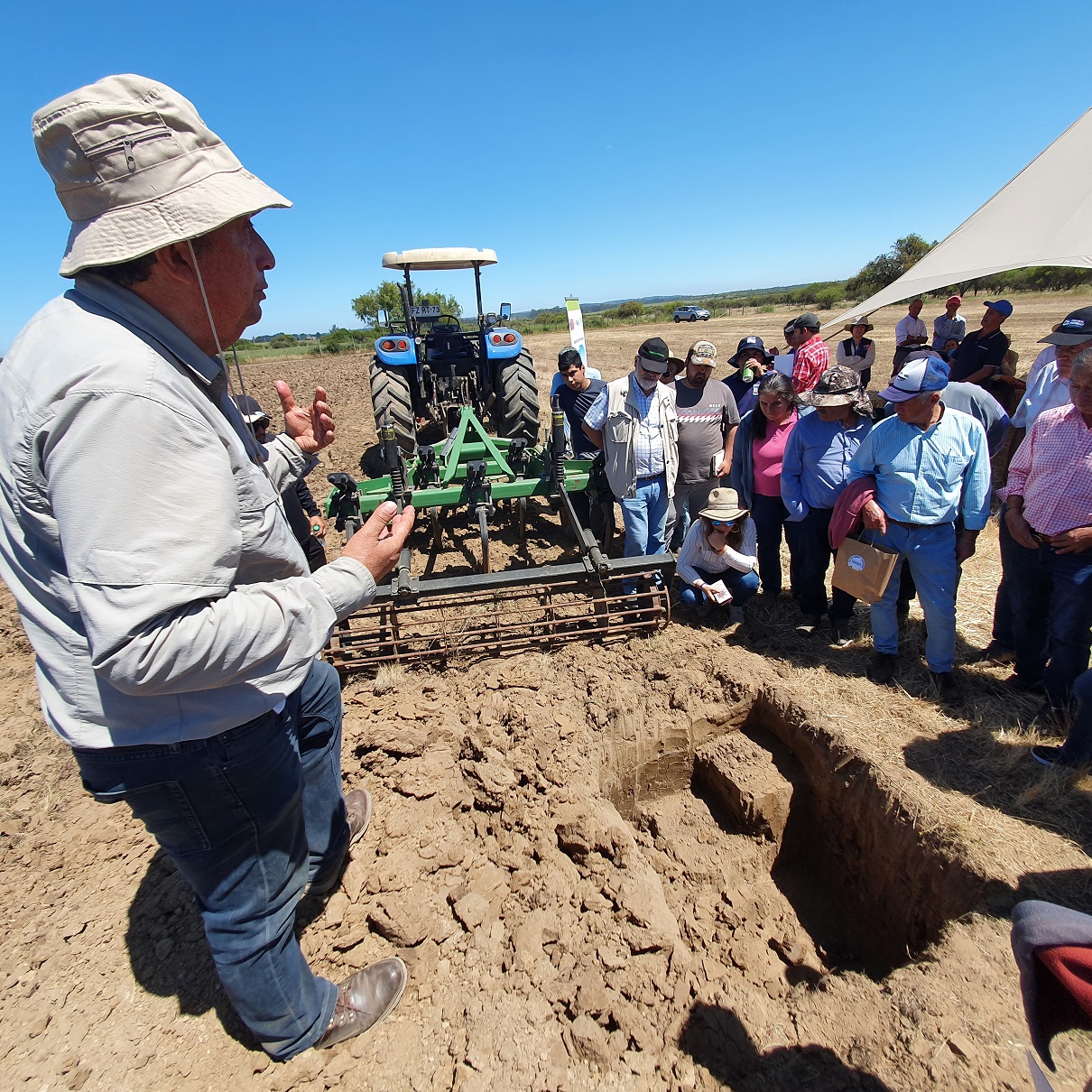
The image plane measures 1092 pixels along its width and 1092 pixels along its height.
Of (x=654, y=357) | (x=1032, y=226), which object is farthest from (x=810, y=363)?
(x=654, y=357)

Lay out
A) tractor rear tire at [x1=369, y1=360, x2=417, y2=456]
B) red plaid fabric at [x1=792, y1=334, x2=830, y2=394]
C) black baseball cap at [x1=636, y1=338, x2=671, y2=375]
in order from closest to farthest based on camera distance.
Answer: black baseball cap at [x1=636, y1=338, x2=671, y2=375] < red plaid fabric at [x1=792, y1=334, x2=830, y2=394] < tractor rear tire at [x1=369, y1=360, x2=417, y2=456]

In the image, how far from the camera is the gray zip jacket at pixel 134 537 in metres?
0.91

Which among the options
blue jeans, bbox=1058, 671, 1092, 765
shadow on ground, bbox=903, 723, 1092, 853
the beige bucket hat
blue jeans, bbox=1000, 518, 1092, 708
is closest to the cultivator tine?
shadow on ground, bbox=903, 723, 1092, 853

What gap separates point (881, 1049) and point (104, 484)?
2297 mm

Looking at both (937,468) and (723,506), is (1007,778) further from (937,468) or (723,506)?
(723,506)

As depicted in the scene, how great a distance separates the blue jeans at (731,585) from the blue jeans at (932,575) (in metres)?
0.71

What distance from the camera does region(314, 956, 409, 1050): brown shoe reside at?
5.40ft

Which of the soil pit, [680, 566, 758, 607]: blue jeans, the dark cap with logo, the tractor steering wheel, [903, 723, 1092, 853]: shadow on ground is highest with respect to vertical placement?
the tractor steering wheel

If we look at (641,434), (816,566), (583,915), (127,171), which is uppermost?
(127,171)

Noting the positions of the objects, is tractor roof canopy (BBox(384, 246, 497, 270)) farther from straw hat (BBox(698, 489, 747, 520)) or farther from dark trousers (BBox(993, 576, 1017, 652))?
dark trousers (BBox(993, 576, 1017, 652))

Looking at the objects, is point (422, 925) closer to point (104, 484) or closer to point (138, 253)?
point (104, 484)

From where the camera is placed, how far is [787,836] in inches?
113

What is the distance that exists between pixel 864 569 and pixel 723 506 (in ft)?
2.74

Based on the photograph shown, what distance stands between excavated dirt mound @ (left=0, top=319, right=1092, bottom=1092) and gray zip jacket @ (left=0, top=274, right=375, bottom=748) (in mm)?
1208
